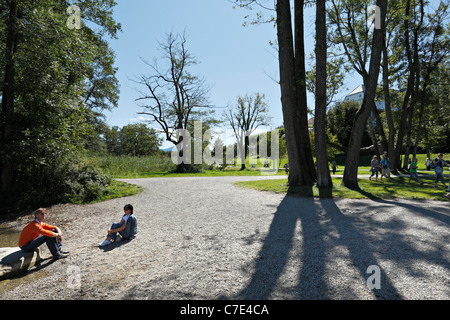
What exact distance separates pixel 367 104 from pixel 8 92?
45.8 ft

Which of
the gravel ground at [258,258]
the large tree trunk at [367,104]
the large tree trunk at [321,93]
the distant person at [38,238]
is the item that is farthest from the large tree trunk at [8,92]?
the large tree trunk at [367,104]

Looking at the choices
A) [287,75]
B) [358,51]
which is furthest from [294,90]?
[358,51]

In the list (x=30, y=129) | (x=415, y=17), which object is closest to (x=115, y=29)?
(x=30, y=129)

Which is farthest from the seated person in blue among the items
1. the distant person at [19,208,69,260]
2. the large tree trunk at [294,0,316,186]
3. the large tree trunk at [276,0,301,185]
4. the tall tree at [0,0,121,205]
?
the large tree trunk at [294,0,316,186]

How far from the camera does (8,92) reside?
8.21 metres

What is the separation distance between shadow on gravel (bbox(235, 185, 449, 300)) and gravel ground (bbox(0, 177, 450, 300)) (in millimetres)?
15

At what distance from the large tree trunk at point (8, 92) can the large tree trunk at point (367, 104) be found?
526 inches

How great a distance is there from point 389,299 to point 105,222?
264 inches

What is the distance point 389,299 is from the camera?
2.62 m

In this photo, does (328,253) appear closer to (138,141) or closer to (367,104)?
(367,104)

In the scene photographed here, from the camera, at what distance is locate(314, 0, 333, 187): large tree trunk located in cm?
1021

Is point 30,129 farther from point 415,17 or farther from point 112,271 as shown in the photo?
point 415,17

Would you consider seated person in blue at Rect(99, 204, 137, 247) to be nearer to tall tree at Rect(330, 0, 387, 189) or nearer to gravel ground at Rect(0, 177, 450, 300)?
gravel ground at Rect(0, 177, 450, 300)

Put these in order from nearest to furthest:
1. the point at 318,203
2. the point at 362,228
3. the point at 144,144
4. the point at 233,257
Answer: the point at 233,257
the point at 362,228
the point at 318,203
the point at 144,144
